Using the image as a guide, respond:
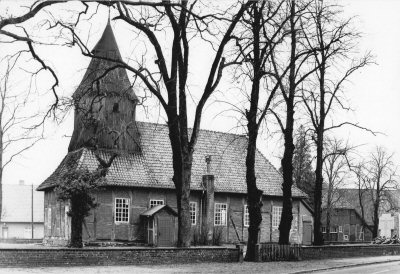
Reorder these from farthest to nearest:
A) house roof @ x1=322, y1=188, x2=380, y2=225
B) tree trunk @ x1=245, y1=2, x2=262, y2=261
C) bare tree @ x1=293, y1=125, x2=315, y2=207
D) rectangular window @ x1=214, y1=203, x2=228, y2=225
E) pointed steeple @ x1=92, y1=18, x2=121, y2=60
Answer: house roof @ x1=322, y1=188, x2=380, y2=225 < bare tree @ x1=293, y1=125, x2=315, y2=207 < rectangular window @ x1=214, y1=203, x2=228, y2=225 < pointed steeple @ x1=92, y1=18, x2=121, y2=60 < tree trunk @ x1=245, y1=2, x2=262, y2=261

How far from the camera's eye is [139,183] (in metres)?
37.0

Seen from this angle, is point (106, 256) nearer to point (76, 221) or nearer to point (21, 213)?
point (76, 221)

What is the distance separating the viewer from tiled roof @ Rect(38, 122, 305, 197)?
121ft

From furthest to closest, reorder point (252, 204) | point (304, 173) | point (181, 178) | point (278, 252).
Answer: point (304, 173) → point (278, 252) → point (252, 204) → point (181, 178)

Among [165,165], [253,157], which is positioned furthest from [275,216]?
[253,157]

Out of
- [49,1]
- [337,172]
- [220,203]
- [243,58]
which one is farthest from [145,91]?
[337,172]

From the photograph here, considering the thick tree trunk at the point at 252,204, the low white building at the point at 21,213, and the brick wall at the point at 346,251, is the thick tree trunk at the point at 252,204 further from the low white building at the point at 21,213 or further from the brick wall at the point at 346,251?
the low white building at the point at 21,213

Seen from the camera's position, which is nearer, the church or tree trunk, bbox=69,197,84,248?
tree trunk, bbox=69,197,84,248

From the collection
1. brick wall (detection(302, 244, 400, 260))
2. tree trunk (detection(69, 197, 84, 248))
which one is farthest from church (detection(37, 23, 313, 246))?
brick wall (detection(302, 244, 400, 260))

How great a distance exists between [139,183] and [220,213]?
7.03 m

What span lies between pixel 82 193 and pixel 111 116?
10470 mm

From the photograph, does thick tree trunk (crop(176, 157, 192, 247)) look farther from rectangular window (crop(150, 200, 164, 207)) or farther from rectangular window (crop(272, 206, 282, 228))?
rectangular window (crop(272, 206, 282, 228))

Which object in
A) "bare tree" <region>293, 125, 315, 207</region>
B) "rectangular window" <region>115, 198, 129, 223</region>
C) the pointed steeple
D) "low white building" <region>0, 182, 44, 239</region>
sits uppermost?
the pointed steeple

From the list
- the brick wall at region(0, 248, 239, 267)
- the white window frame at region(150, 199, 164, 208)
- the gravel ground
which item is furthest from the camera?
the white window frame at region(150, 199, 164, 208)
